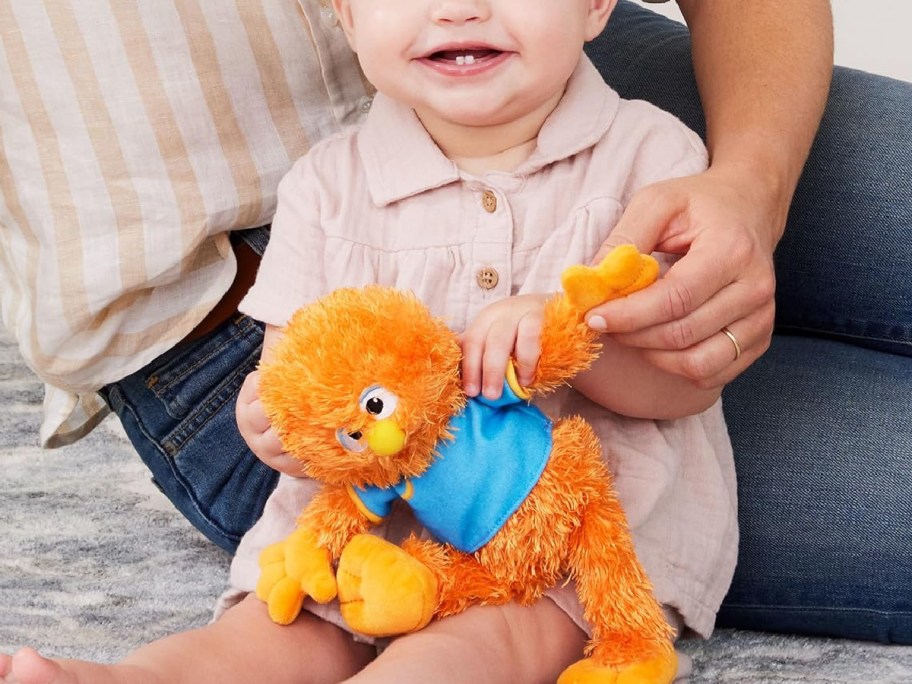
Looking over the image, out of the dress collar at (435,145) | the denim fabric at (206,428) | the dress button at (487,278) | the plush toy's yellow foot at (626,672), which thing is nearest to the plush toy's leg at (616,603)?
the plush toy's yellow foot at (626,672)

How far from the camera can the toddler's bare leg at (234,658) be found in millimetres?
805

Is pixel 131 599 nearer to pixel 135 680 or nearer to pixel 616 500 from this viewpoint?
pixel 135 680

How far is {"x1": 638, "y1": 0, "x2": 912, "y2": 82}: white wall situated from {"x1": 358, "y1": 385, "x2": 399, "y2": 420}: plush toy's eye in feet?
6.27

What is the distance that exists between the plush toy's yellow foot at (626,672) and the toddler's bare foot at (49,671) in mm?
320

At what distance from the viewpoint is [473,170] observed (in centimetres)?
103

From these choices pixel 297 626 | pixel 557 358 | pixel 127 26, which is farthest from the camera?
pixel 127 26

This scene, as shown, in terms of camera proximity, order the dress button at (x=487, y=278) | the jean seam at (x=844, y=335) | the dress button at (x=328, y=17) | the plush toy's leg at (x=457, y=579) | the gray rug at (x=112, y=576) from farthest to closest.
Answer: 1. the jean seam at (x=844, y=335)
2. the dress button at (x=328, y=17)
3. the gray rug at (x=112, y=576)
4. the dress button at (x=487, y=278)
5. the plush toy's leg at (x=457, y=579)

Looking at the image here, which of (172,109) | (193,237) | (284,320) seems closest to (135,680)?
(284,320)

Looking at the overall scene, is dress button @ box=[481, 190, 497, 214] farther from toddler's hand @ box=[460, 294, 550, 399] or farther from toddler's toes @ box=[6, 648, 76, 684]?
toddler's toes @ box=[6, 648, 76, 684]

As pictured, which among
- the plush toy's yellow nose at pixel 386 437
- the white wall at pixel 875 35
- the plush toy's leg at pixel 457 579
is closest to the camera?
the plush toy's yellow nose at pixel 386 437

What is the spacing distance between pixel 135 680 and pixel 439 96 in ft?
1.63

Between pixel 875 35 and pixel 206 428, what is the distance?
1874 mm

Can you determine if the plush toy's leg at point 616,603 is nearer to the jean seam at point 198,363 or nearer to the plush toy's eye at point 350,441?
the plush toy's eye at point 350,441

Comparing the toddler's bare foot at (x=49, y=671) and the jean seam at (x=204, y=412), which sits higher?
the toddler's bare foot at (x=49, y=671)
